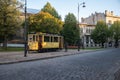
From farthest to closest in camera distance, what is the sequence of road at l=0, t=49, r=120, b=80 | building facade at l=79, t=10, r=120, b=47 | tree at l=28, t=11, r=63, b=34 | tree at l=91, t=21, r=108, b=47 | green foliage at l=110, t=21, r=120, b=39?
green foliage at l=110, t=21, r=120, b=39 < building facade at l=79, t=10, r=120, b=47 < tree at l=91, t=21, r=108, b=47 < tree at l=28, t=11, r=63, b=34 < road at l=0, t=49, r=120, b=80

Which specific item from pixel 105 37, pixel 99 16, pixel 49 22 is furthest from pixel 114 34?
pixel 49 22

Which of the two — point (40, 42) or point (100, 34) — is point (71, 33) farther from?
point (40, 42)

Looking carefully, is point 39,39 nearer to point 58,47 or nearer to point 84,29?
point 58,47

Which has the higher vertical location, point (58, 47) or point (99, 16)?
point (99, 16)

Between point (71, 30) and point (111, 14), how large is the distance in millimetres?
55267

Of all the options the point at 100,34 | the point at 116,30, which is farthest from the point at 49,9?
the point at 116,30

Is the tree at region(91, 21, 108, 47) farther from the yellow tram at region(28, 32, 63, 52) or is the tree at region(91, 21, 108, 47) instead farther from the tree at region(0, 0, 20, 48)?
the yellow tram at region(28, 32, 63, 52)

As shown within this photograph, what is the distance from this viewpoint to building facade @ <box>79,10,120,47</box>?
110 meters

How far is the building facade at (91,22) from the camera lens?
4316 inches

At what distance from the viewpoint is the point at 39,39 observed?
4266 centimetres

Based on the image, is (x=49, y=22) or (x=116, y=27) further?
(x=116, y=27)

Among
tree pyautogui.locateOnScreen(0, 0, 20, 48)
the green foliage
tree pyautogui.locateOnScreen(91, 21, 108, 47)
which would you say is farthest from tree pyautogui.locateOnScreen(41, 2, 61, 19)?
the green foliage

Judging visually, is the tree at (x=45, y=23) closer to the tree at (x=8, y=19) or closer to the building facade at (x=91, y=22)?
the tree at (x=8, y=19)

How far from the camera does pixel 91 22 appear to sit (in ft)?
412
